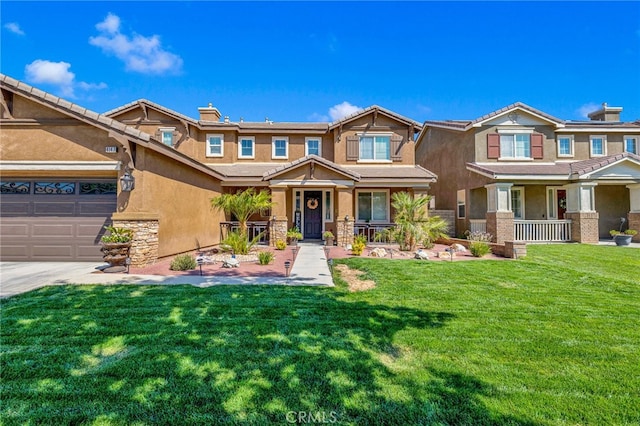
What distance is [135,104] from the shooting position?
56.1ft

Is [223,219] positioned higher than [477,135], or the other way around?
[477,135]

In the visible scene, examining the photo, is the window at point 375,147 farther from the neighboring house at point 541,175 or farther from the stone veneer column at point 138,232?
the stone veneer column at point 138,232

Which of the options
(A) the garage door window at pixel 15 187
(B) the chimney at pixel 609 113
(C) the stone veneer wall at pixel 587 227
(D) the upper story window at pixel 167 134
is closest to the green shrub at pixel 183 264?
(A) the garage door window at pixel 15 187

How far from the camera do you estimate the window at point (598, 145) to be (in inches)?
711

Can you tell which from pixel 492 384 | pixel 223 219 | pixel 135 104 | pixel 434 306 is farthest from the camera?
pixel 135 104

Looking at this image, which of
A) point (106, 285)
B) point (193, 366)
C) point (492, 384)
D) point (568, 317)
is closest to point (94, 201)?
point (106, 285)

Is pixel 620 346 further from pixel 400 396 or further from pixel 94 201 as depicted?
pixel 94 201

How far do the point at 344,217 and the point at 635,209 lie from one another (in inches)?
632

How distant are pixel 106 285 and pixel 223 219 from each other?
353 inches

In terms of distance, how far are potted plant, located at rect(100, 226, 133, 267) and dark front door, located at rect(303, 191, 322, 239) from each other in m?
9.09

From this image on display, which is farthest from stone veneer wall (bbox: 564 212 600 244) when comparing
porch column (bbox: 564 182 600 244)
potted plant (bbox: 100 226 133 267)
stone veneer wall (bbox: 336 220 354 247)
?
potted plant (bbox: 100 226 133 267)

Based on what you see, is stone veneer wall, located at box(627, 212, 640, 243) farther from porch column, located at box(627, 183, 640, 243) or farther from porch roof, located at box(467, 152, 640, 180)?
porch roof, located at box(467, 152, 640, 180)

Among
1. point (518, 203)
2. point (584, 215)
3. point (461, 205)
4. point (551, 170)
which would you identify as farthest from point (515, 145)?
point (584, 215)

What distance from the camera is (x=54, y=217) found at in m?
9.38
